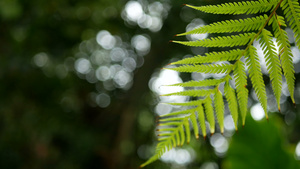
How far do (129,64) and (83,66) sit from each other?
103cm

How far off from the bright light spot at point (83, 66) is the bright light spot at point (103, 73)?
24cm

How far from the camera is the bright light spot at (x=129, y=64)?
21.9ft

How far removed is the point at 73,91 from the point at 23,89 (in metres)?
1.21

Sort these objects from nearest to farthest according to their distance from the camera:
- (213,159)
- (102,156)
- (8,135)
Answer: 1. (8,135)
2. (102,156)
3. (213,159)

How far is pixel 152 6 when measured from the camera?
17.0ft

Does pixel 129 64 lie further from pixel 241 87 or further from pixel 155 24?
pixel 241 87

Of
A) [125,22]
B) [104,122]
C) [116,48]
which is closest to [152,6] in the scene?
[125,22]

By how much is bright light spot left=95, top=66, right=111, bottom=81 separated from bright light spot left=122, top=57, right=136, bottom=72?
465 millimetres

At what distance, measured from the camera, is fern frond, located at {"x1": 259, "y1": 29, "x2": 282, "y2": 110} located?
54 cm

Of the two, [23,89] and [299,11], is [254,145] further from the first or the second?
[23,89]

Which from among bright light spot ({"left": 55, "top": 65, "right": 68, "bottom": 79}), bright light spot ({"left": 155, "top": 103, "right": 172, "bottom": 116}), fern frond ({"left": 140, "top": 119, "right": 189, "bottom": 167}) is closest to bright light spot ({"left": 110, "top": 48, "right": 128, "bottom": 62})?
bright light spot ({"left": 155, "top": 103, "right": 172, "bottom": 116})

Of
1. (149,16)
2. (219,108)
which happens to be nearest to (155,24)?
(149,16)

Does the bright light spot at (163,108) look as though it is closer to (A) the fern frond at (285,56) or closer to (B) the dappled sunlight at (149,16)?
(B) the dappled sunlight at (149,16)

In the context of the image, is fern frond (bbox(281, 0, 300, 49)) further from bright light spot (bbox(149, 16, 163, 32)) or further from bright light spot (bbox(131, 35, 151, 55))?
bright light spot (bbox(131, 35, 151, 55))
